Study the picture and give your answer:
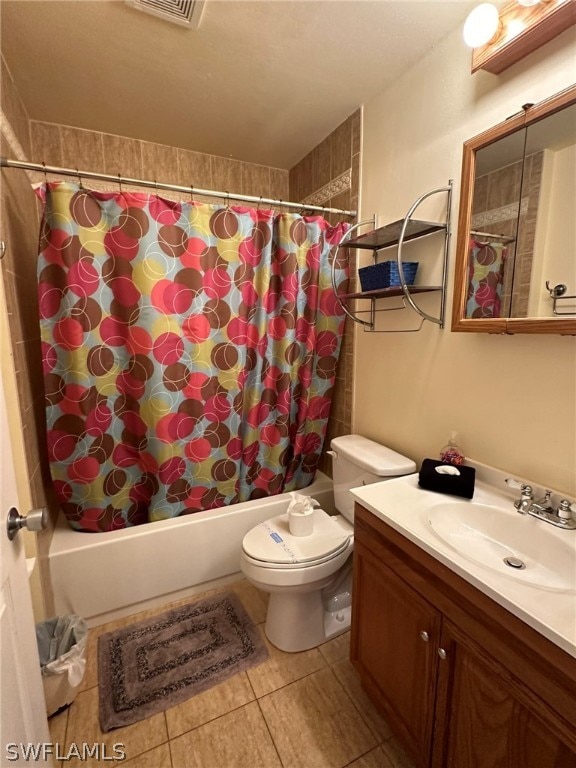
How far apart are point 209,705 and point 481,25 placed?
94.7 inches

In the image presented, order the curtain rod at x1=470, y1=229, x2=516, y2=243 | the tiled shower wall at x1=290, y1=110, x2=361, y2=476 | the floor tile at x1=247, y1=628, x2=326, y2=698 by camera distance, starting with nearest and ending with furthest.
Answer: the curtain rod at x1=470, y1=229, x2=516, y2=243 < the floor tile at x1=247, y1=628, x2=326, y2=698 < the tiled shower wall at x1=290, y1=110, x2=361, y2=476

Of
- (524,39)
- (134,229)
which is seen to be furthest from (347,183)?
(134,229)

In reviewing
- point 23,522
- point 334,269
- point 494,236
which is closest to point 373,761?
point 23,522

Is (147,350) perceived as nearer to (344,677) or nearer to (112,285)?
(112,285)

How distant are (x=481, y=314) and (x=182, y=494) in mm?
1538

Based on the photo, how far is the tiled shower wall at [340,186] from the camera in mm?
1836

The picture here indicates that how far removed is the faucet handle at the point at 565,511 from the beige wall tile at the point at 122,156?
8.25ft

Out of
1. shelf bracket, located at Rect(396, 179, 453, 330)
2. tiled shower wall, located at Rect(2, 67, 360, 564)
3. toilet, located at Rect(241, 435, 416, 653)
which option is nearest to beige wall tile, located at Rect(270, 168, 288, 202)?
tiled shower wall, located at Rect(2, 67, 360, 564)

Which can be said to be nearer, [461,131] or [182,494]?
[461,131]

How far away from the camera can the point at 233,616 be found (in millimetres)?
1663

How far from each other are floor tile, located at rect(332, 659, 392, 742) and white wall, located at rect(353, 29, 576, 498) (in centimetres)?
92

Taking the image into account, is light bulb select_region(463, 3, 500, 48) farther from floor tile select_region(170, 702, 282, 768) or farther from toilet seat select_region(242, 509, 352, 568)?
floor tile select_region(170, 702, 282, 768)

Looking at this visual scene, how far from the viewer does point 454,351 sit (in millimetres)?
1357

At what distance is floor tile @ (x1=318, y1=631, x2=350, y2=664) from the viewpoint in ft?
4.82
